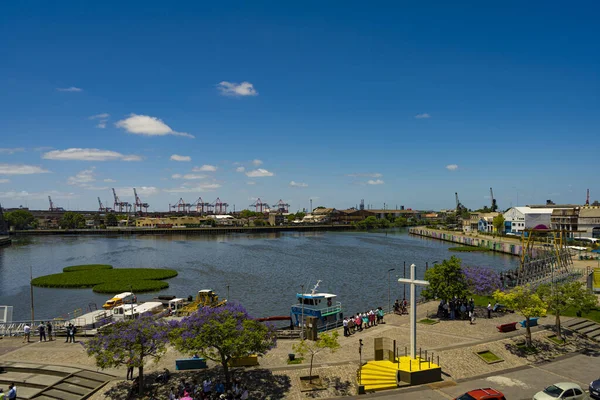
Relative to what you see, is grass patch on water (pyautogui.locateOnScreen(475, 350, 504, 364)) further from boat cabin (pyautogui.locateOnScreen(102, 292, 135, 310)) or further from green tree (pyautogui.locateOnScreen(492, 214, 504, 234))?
green tree (pyautogui.locateOnScreen(492, 214, 504, 234))

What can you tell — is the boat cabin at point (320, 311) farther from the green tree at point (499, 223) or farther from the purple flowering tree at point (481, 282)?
the green tree at point (499, 223)

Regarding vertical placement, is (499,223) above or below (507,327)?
above

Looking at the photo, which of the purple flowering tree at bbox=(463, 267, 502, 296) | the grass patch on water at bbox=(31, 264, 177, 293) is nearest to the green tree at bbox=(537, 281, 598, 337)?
the purple flowering tree at bbox=(463, 267, 502, 296)

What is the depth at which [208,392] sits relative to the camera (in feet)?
65.4

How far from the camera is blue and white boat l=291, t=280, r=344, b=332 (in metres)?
36.5

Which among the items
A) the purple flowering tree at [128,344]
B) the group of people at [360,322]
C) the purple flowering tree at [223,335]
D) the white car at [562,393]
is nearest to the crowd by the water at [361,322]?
the group of people at [360,322]

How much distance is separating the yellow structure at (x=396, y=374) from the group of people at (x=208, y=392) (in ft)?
20.8

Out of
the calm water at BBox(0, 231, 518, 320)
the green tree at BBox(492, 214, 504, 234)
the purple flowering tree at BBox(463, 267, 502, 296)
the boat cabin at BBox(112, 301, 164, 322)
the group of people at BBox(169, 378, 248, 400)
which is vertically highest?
the green tree at BBox(492, 214, 504, 234)

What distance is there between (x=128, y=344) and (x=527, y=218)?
124 metres

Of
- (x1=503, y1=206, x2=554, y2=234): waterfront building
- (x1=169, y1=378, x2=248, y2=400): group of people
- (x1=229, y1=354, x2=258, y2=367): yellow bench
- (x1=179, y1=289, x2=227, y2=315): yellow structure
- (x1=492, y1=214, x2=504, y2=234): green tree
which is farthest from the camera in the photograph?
(x1=492, y1=214, x2=504, y2=234): green tree

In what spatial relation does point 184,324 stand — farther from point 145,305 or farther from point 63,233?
point 63,233

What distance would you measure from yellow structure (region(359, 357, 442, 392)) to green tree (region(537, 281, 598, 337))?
11.0 metres

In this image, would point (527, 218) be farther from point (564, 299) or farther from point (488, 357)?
point (488, 357)

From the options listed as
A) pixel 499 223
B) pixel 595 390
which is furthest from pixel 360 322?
pixel 499 223
